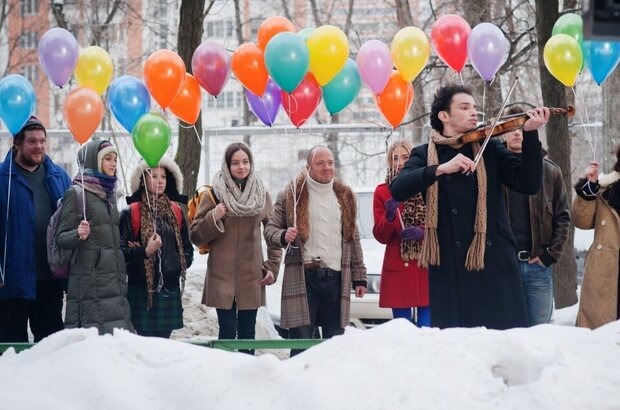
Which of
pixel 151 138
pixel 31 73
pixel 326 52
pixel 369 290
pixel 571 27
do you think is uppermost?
pixel 31 73

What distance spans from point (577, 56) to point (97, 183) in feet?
13.4

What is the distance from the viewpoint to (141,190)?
27.6ft

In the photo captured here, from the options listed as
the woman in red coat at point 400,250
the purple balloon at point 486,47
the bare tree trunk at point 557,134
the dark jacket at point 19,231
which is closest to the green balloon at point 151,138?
the dark jacket at point 19,231

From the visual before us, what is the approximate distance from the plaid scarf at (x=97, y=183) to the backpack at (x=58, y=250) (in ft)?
0.25

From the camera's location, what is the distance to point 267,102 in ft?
31.3

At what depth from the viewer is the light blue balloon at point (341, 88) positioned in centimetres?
933

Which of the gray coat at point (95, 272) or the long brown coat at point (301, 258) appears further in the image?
the long brown coat at point (301, 258)

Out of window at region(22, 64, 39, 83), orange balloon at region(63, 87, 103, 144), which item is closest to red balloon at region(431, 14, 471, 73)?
orange balloon at region(63, 87, 103, 144)

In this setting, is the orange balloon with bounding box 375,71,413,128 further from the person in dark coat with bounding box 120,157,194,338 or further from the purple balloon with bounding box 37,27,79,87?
the purple balloon with bounding box 37,27,79,87

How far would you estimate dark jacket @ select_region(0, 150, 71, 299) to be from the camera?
773 cm

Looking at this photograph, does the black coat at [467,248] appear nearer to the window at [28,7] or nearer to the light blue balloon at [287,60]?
the light blue balloon at [287,60]

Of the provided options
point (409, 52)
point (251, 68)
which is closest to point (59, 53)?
point (251, 68)

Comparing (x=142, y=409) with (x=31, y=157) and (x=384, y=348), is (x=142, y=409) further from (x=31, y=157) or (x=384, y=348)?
(x=31, y=157)

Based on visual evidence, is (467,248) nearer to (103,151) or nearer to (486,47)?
(103,151)
